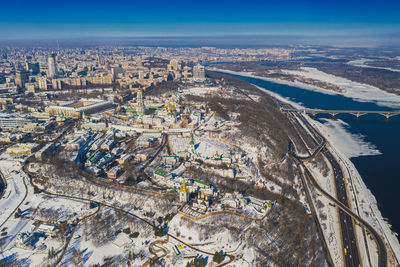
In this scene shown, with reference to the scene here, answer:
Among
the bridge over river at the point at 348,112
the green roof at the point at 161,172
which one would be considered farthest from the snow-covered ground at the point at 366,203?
the bridge over river at the point at 348,112

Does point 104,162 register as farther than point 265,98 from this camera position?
No

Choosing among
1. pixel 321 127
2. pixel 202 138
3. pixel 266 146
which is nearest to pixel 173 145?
pixel 202 138

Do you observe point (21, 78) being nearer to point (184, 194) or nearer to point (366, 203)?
point (184, 194)

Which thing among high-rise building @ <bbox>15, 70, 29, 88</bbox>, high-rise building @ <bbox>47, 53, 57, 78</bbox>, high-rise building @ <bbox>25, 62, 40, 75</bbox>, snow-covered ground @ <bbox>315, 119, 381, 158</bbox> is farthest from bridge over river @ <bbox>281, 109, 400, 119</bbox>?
high-rise building @ <bbox>25, 62, 40, 75</bbox>

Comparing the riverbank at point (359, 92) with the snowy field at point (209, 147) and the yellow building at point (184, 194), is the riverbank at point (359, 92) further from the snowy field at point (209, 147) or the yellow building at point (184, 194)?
the yellow building at point (184, 194)

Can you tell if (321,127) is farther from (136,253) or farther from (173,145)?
(136,253)

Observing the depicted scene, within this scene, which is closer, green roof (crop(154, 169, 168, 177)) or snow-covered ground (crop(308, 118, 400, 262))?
snow-covered ground (crop(308, 118, 400, 262))

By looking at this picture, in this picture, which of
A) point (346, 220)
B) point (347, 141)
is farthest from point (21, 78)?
point (346, 220)

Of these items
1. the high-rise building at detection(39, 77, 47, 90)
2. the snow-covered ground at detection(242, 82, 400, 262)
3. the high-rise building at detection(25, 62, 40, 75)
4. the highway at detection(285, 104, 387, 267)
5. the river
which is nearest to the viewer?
the highway at detection(285, 104, 387, 267)

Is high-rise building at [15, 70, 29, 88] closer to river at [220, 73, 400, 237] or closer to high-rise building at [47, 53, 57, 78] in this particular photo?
high-rise building at [47, 53, 57, 78]
